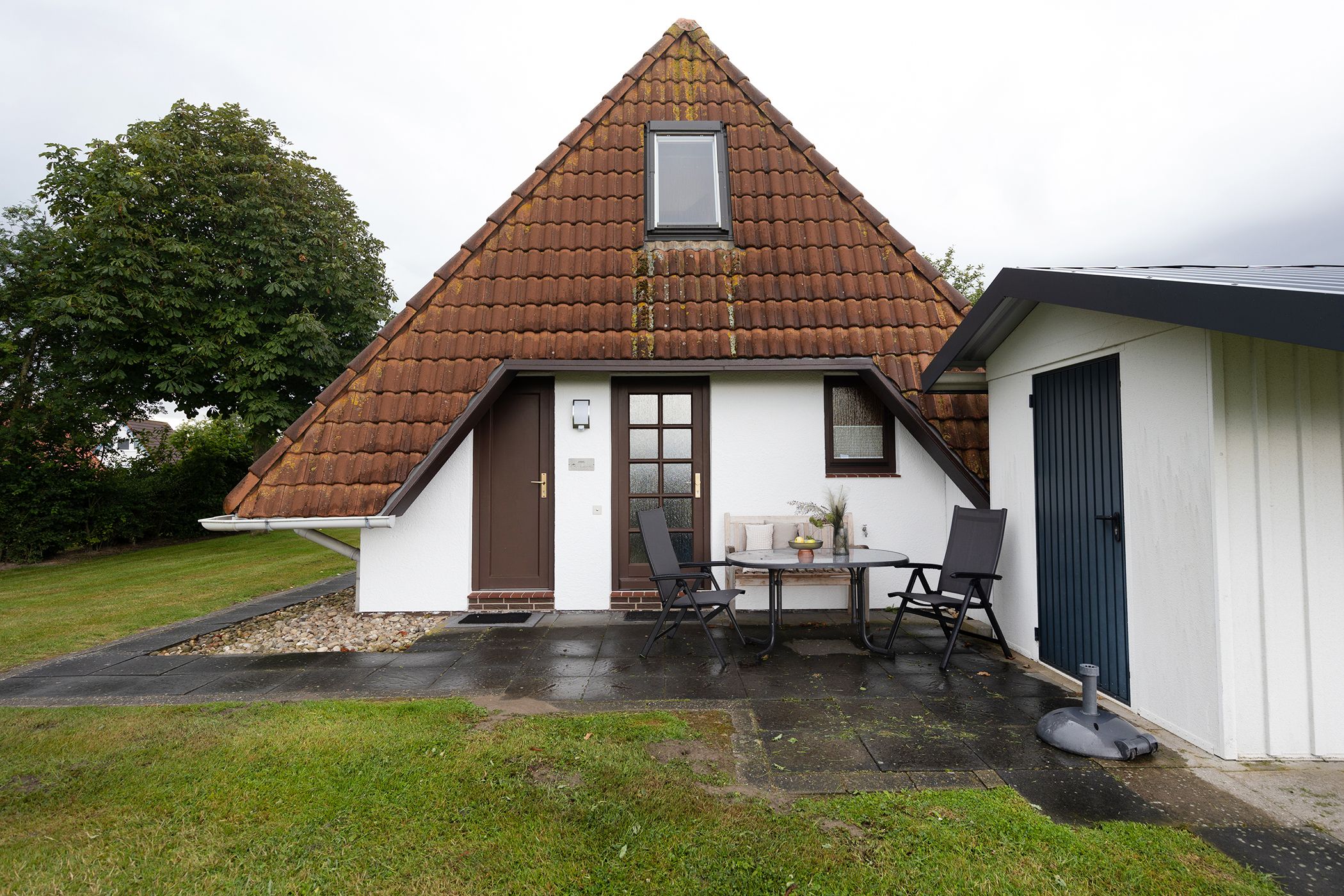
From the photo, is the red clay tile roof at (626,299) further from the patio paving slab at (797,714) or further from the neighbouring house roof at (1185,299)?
the patio paving slab at (797,714)

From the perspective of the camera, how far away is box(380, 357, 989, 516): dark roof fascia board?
6.84 m

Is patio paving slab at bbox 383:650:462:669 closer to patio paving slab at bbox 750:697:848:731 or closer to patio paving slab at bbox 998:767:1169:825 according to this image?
patio paving slab at bbox 750:697:848:731

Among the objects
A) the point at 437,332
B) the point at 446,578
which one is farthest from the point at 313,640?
the point at 437,332

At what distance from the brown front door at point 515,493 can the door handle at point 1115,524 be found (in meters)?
5.36

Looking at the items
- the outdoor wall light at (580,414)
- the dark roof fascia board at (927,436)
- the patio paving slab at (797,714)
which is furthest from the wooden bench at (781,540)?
the patio paving slab at (797,714)

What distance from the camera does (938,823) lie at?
8.92 ft

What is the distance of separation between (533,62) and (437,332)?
28.1 feet

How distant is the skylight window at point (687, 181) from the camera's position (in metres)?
8.11

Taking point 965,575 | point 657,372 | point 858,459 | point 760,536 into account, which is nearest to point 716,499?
point 760,536

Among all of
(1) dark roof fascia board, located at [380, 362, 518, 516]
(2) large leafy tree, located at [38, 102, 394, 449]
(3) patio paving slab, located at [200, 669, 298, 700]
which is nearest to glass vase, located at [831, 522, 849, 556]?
(1) dark roof fascia board, located at [380, 362, 518, 516]

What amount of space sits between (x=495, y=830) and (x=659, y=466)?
4.95m

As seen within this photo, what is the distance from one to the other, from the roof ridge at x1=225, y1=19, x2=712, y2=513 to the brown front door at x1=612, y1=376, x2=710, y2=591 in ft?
8.66

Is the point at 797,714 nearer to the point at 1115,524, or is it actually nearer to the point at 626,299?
the point at 1115,524

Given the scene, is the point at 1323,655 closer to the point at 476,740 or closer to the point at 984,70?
the point at 476,740
